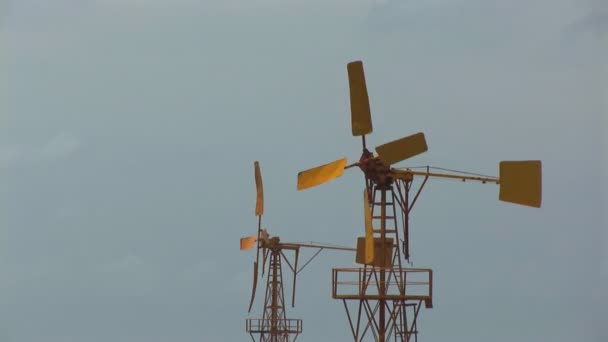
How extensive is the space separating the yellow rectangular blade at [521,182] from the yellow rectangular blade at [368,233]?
4.65 metres

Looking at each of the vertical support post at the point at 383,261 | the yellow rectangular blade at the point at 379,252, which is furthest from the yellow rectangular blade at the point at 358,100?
the yellow rectangular blade at the point at 379,252

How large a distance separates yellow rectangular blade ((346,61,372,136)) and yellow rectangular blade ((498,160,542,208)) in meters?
5.07

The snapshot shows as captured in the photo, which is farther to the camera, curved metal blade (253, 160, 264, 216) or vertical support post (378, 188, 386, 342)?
curved metal blade (253, 160, 264, 216)

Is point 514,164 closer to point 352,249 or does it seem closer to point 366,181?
point 366,181

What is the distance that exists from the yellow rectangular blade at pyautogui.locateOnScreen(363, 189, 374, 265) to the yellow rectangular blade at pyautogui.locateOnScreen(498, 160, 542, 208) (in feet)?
15.3

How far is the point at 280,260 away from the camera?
111m

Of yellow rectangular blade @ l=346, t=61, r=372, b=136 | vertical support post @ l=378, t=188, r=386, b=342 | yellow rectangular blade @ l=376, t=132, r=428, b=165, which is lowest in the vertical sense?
vertical support post @ l=378, t=188, r=386, b=342

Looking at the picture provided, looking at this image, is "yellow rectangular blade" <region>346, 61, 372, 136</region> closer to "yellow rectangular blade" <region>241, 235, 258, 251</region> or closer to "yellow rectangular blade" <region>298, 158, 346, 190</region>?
"yellow rectangular blade" <region>298, 158, 346, 190</region>

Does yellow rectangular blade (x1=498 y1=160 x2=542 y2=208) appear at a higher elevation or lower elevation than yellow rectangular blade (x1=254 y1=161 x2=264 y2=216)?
lower

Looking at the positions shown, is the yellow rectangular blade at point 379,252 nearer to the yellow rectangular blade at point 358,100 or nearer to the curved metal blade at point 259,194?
the yellow rectangular blade at point 358,100

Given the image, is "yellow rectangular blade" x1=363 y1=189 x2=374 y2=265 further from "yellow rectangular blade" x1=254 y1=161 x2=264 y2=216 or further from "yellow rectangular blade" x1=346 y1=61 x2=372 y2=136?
"yellow rectangular blade" x1=254 y1=161 x2=264 y2=216

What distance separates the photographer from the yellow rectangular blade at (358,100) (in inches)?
2687

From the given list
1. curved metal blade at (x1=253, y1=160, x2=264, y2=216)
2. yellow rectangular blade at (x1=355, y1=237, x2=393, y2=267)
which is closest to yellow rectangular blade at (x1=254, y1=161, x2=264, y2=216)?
curved metal blade at (x1=253, y1=160, x2=264, y2=216)

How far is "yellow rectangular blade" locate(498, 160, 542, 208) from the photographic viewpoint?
67.2m
